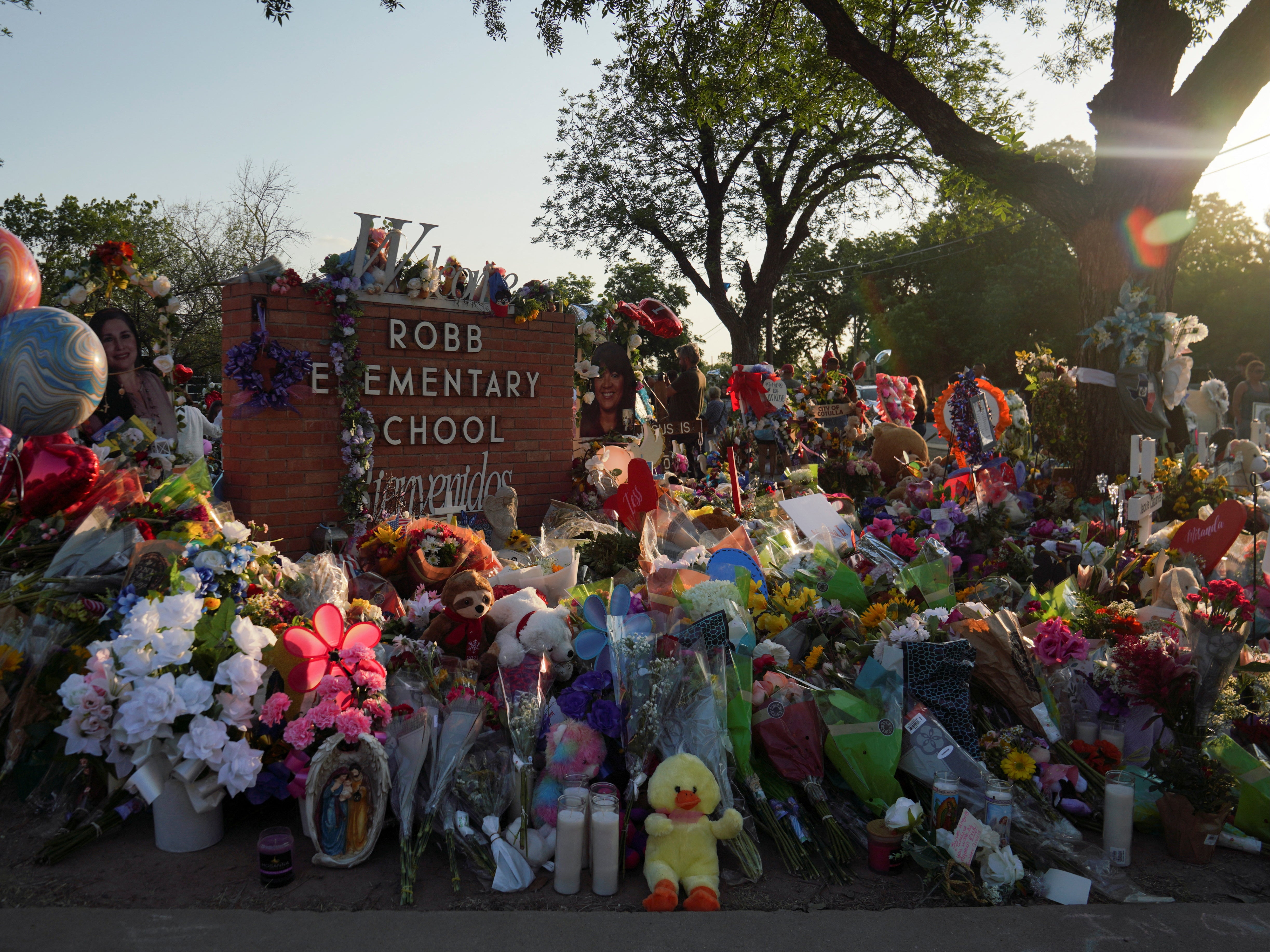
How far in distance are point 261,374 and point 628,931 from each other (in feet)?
13.4

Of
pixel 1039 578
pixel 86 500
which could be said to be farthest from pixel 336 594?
pixel 1039 578

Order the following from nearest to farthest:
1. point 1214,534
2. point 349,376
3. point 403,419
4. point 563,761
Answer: point 563,761 → point 1214,534 → point 349,376 → point 403,419

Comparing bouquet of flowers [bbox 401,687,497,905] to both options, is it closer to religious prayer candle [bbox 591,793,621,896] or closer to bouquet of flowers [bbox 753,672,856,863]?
religious prayer candle [bbox 591,793,621,896]

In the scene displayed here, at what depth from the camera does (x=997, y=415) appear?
322 inches

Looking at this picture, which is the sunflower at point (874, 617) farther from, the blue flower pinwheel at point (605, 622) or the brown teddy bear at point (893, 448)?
the brown teddy bear at point (893, 448)

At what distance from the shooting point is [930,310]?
1352 inches

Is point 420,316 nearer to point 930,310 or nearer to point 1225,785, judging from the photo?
point 1225,785

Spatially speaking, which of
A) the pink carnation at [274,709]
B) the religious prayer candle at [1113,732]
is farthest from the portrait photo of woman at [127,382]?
the religious prayer candle at [1113,732]

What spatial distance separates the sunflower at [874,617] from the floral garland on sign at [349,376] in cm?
347

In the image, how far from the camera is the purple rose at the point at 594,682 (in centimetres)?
346

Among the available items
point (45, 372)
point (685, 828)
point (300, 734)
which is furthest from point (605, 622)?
point (45, 372)

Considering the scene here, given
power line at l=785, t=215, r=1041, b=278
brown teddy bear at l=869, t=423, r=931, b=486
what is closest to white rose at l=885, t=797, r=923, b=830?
brown teddy bear at l=869, t=423, r=931, b=486

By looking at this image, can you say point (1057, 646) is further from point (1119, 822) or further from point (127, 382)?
point (127, 382)

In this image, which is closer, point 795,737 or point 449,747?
point 449,747
